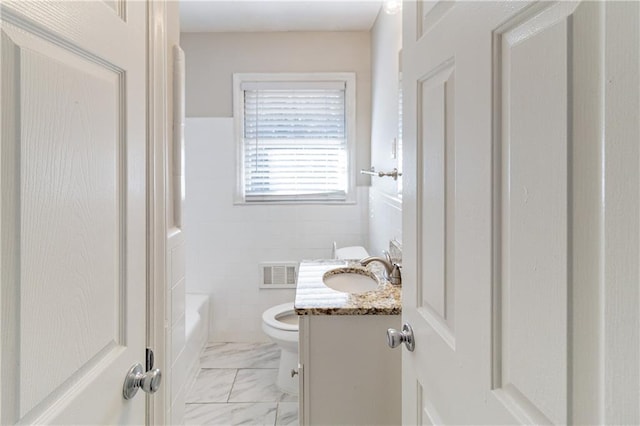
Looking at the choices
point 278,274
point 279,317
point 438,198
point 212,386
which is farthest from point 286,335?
point 438,198

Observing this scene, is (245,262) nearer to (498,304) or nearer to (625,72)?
(498,304)

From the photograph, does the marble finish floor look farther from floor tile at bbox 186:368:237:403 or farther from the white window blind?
the white window blind

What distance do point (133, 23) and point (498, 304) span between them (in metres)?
0.92

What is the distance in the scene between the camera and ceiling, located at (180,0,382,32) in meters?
2.71

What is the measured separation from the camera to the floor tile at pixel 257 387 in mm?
2396

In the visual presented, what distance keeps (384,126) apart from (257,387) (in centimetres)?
183

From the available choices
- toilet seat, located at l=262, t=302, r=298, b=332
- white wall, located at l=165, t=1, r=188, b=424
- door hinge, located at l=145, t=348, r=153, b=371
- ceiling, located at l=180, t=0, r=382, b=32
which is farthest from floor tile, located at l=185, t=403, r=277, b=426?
ceiling, located at l=180, t=0, r=382, b=32

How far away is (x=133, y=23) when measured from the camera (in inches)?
35.2

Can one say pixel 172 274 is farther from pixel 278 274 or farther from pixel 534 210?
pixel 278 274

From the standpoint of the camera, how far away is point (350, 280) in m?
2.13

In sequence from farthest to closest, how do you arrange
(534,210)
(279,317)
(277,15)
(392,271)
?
(277,15), (279,317), (392,271), (534,210)

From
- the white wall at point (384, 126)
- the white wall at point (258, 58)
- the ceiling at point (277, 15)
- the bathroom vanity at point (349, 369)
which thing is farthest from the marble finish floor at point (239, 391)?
the ceiling at point (277, 15)

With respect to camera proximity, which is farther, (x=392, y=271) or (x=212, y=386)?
(x=212, y=386)

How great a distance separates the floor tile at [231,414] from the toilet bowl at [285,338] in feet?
0.57
